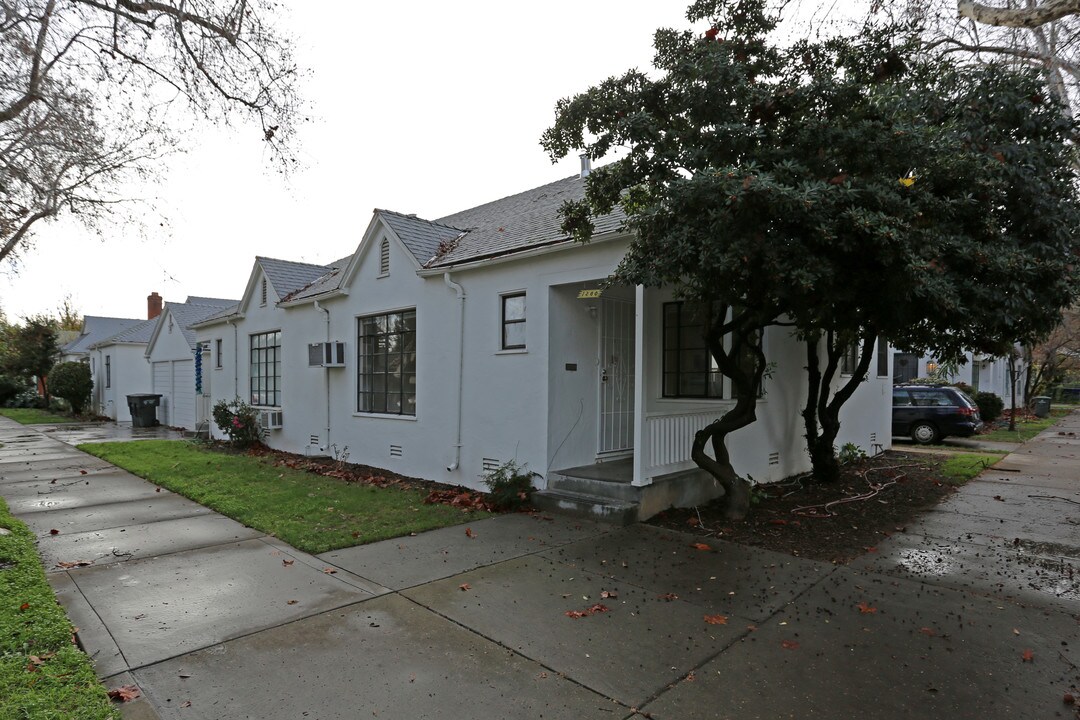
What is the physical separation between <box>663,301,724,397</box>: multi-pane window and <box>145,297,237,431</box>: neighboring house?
49.0ft

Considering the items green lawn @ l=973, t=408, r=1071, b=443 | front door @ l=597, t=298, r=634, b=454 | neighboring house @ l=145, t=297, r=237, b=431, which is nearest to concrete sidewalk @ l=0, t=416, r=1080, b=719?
front door @ l=597, t=298, r=634, b=454

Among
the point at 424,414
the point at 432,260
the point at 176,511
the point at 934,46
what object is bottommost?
the point at 176,511

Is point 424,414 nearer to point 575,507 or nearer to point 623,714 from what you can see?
point 575,507

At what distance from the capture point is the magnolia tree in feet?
15.8

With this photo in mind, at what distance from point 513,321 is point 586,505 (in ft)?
9.52

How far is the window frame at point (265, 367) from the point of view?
14.4 m

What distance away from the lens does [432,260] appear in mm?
10234

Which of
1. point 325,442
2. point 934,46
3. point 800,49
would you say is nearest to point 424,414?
point 325,442

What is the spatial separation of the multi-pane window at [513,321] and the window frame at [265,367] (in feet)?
24.7

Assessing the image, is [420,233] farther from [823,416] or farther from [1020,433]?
[1020,433]

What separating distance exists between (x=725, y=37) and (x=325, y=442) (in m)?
10.2

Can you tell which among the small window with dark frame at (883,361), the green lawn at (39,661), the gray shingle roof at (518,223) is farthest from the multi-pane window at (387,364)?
the small window with dark frame at (883,361)

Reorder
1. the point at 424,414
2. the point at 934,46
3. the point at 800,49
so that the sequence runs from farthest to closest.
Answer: the point at 424,414, the point at 934,46, the point at 800,49

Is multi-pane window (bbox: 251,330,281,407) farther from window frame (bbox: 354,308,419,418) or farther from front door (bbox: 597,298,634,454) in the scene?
front door (bbox: 597,298,634,454)
